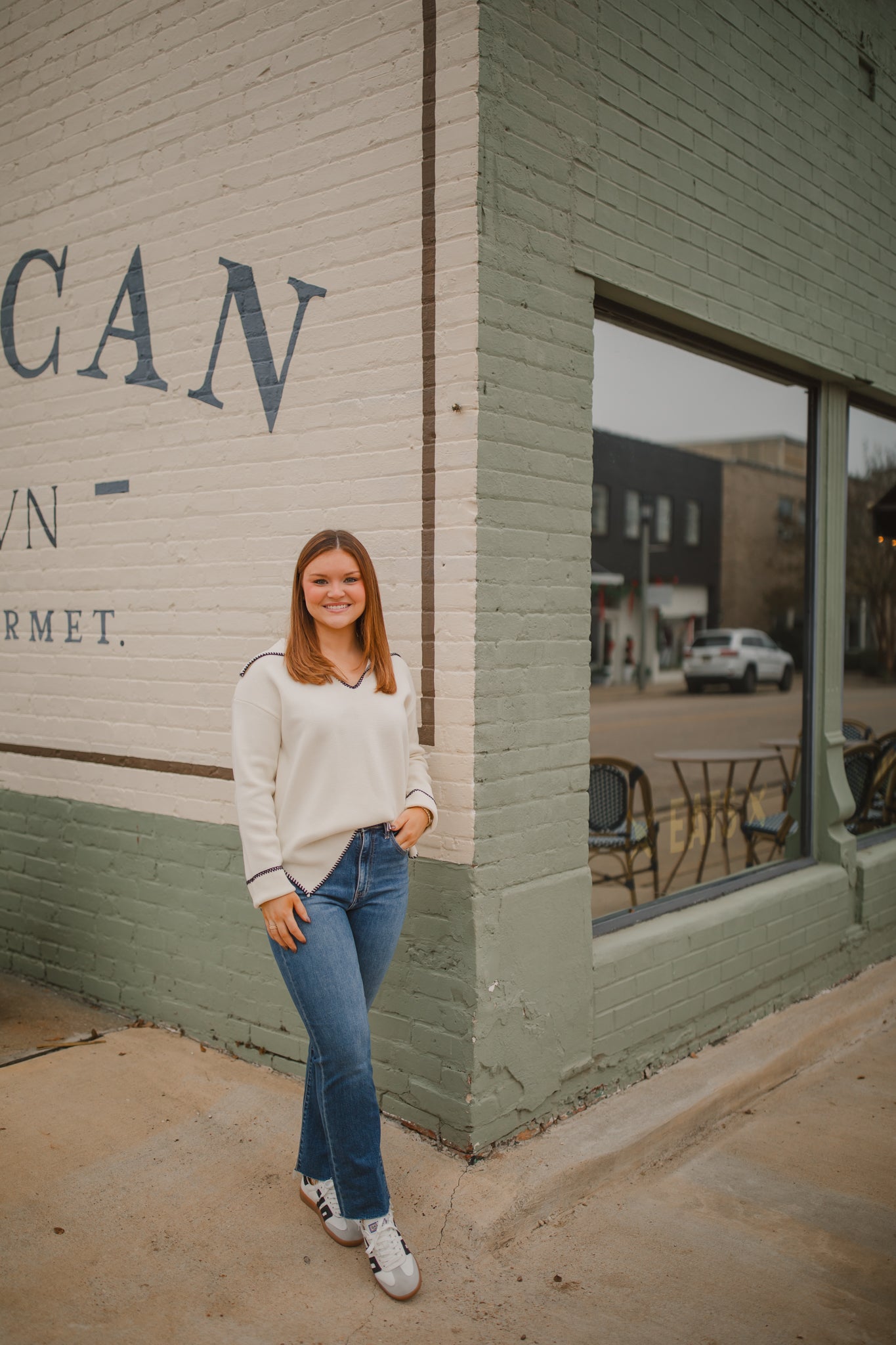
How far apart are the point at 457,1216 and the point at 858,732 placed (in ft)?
17.5

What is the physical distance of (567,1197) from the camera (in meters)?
3.45

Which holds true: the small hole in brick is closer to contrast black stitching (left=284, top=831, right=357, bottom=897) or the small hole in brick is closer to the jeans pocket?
the jeans pocket

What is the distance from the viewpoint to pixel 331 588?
9.87ft

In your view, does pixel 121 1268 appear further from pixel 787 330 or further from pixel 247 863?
pixel 787 330

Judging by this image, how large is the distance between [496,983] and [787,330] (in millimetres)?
3394

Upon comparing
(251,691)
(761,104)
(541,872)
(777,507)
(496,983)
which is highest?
(761,104)

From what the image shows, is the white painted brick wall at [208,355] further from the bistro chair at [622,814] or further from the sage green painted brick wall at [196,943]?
the bistro chair at [622,814]

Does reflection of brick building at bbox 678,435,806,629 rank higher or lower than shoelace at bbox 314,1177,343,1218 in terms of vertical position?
higher

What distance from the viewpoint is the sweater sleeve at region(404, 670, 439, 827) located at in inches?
124

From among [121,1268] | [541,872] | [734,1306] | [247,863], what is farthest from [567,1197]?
[247,863]

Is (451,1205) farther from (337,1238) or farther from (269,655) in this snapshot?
(269,655)

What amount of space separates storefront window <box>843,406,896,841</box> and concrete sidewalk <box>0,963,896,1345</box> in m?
2.51

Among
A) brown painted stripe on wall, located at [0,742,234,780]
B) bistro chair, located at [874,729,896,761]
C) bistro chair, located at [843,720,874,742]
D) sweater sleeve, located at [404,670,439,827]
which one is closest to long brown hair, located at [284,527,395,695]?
sweater sleeve, located at [404,670,439,827]

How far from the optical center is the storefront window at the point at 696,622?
5453 millimetres
